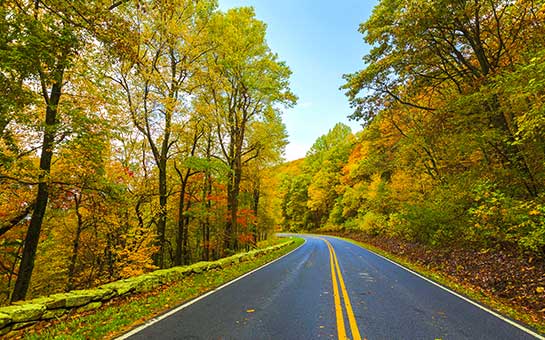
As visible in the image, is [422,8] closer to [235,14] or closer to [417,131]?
[417,131]

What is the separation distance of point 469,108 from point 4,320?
1304 cm

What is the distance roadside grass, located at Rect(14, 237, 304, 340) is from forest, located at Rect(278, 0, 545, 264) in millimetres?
8624

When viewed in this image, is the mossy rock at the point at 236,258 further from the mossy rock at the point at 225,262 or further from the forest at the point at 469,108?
the forest at the point at 469,108

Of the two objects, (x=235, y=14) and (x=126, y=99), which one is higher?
(x=235, y=14)

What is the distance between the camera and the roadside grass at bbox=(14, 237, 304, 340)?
412 cm

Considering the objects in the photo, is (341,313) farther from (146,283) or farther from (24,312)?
(24,312)

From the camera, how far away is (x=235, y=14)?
1356 cm

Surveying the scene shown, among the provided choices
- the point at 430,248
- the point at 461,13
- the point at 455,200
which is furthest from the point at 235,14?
the point at 430,248

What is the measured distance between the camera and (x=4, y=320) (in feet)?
12.6

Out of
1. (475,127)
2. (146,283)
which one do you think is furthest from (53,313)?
(475,127)

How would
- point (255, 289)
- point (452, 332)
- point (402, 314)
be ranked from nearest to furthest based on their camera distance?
1. point (452, 332)
2. point (402, 314)
3. point (255, 289)

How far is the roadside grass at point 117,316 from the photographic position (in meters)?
4.12

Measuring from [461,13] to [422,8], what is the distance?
49.4 inches

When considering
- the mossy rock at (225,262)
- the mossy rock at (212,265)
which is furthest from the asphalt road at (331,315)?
the mossy rock at (225,262)
